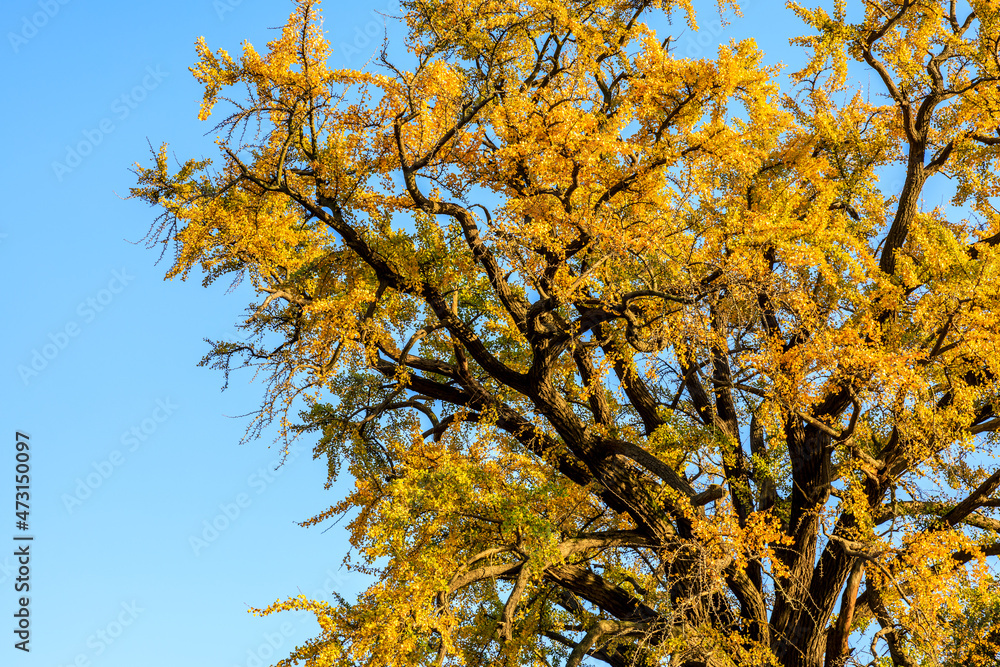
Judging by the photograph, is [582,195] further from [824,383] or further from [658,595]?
[658,595]

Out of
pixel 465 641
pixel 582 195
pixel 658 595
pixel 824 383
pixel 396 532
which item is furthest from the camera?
pixel 658 595

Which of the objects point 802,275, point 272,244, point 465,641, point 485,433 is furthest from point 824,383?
point 272,244

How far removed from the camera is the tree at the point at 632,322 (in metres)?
7.68

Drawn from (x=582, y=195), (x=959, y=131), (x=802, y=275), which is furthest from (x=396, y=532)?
(x=959, y=131)

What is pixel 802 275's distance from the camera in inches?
341

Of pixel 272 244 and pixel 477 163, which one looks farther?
pixel 477 163

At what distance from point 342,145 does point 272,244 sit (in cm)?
125

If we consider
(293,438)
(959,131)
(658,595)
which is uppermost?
(959,131)

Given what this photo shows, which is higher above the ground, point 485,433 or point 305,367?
point 485,433

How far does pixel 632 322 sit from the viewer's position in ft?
26.6

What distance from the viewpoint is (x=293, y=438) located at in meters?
8.35

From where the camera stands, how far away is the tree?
7684 millimetres

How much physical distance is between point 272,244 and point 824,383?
5581mm

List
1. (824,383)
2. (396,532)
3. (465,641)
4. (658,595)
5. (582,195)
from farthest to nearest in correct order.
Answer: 1. (658,595)
2. (465,641)
3. (582,195)
4. (824,383)
5. (396,532)
